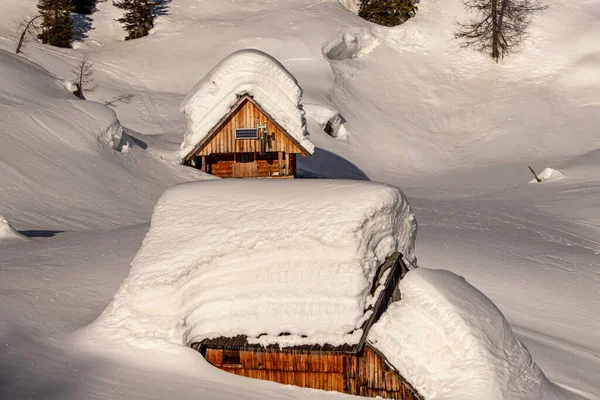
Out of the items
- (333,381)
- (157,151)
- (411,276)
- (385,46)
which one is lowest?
(333,381)

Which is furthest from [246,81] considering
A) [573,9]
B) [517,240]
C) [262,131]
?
[573,9]

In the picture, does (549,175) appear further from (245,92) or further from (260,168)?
(245,92)

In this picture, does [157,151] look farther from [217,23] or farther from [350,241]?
[350,241]

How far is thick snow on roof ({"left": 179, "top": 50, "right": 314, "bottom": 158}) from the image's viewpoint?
32.1m

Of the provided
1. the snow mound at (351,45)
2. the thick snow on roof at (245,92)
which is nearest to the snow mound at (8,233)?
the thick snow on roof at (245,92)

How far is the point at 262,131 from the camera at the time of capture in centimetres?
3309

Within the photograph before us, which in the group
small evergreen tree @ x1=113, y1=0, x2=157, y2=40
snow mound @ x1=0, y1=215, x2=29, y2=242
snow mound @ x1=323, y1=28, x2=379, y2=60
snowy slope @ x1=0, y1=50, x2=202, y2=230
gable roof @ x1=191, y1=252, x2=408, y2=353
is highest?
small evergreen tree @ x1=113, y1=0, x2=157, y2=40

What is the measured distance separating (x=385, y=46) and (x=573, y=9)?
937 cm

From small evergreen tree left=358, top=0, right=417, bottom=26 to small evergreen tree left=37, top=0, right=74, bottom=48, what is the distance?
14592 mm

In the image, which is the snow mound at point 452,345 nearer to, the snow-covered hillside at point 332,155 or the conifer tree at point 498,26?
the snow-covered hillside at point 332,155

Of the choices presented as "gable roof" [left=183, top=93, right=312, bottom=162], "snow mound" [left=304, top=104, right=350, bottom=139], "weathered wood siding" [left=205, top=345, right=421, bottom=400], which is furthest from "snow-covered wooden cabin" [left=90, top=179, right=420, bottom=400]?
"snow mound" [left=304, top=104, right=350, bottom=139]

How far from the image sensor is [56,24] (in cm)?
4781

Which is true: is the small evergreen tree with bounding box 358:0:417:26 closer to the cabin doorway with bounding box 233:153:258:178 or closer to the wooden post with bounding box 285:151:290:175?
the cabin doorway with bounding box 233:153:258:178

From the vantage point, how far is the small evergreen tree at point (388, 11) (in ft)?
167
